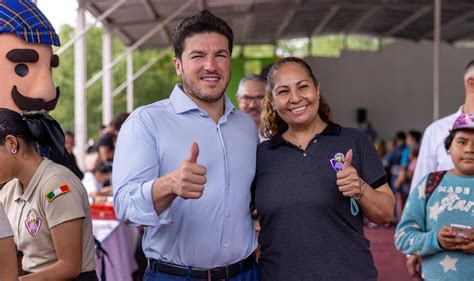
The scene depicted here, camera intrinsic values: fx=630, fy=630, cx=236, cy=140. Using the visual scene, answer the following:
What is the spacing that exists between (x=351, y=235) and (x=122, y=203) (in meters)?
0.80

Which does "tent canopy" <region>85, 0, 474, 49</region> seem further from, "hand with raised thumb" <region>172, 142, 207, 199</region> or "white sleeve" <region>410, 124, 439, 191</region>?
"hand with raised thumb" <region>172, 142, 207, 199</region>

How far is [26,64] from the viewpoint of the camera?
Answer: 237cm

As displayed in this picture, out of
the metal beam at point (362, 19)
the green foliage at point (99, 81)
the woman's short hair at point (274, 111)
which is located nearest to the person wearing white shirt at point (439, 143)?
the woman's short hair at point (274, 111)

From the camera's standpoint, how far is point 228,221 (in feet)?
7.06

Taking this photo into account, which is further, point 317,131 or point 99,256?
point 99,256

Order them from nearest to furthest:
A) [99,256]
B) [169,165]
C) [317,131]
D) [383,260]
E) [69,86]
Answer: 1. [169,165]
2. [317,131]
3. [99,256]
4. [383,260]
5. [69,86]

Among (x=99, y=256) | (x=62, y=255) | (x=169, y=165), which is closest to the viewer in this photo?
(x=62, y=255)

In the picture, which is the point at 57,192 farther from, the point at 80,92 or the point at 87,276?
the point at 80,92

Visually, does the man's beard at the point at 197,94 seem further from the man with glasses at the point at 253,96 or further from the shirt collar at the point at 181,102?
the man with glasses at the point at 253,96

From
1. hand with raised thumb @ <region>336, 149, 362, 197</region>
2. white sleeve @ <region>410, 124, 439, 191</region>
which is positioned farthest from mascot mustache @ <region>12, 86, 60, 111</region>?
white sleeve @ <region>410, 124, 439, 191</region>

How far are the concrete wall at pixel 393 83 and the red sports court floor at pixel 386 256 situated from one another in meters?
9.90

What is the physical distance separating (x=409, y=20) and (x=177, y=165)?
18.1 metres

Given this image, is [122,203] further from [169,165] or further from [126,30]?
[126,30]

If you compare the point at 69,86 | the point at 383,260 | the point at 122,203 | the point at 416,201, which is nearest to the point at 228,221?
the point at 122,203
